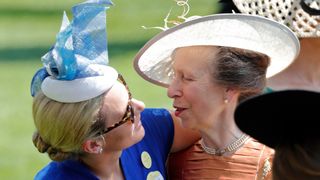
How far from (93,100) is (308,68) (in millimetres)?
818

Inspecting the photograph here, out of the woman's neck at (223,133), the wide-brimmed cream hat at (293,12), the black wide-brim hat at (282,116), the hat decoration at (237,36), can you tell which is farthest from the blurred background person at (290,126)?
the woman's neck at (223,133)

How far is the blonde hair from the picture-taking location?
330 cm

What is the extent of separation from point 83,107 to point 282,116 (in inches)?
58.6

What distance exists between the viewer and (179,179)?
12.2 ft

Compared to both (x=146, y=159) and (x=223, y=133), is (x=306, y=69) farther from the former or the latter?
(x=146, y=159)

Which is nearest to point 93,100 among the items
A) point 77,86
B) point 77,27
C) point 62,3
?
point 77,86

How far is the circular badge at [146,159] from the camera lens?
11.9ft

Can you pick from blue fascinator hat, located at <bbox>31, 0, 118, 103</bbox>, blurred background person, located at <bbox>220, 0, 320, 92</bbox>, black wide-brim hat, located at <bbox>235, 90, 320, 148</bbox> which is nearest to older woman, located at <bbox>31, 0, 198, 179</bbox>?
blue fascinator hat, located at <bbox>31, 0, 118, 103</bbox>

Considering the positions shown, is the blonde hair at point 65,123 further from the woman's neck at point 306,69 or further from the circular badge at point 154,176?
the woman's neck at point 306,69

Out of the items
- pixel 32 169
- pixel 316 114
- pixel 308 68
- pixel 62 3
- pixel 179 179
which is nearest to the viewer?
pixel 316 114

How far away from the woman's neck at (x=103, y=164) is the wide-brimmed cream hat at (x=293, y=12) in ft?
2.59

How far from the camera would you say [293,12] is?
3094 millimetres

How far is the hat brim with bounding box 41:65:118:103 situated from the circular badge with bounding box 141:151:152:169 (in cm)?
39

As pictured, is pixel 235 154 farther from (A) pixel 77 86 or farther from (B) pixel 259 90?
(A) pixel 77 86
